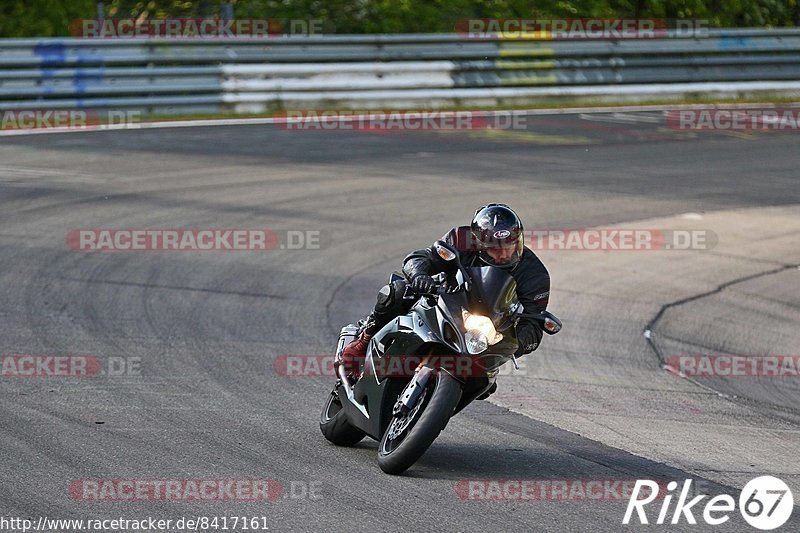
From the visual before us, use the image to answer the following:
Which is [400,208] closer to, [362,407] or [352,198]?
[352,198]

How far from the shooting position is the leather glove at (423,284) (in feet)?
21.3

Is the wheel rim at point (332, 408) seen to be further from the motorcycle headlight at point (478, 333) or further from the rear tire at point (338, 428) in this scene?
the motorcycle headlight at point (478, 333)

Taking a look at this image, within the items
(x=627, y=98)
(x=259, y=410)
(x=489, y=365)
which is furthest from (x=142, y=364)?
(x=627, y=98)

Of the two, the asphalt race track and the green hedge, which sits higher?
the green hedge

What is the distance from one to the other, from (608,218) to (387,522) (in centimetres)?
979

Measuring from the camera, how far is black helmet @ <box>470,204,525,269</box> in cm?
651

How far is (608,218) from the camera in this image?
15.0 metres

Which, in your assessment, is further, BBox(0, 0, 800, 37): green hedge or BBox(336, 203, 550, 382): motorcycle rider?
BBox(0, 0, 800, 37): green hedge

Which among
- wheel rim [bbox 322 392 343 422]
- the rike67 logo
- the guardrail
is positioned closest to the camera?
the rike67 logo

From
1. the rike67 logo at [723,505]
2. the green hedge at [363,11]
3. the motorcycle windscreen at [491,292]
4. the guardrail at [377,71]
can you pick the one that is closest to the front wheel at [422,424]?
the motorcycle windscreen at [491,292]

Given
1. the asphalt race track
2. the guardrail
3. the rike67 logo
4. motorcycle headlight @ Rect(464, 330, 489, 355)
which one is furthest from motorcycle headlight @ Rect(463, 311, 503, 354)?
the guardrail

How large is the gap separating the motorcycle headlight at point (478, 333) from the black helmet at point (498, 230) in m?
0.47

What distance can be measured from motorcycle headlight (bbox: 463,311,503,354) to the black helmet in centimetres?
47

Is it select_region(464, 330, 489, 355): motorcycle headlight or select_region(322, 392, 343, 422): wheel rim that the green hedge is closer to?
select_region(322, 392, 343, 422): wheel rim
